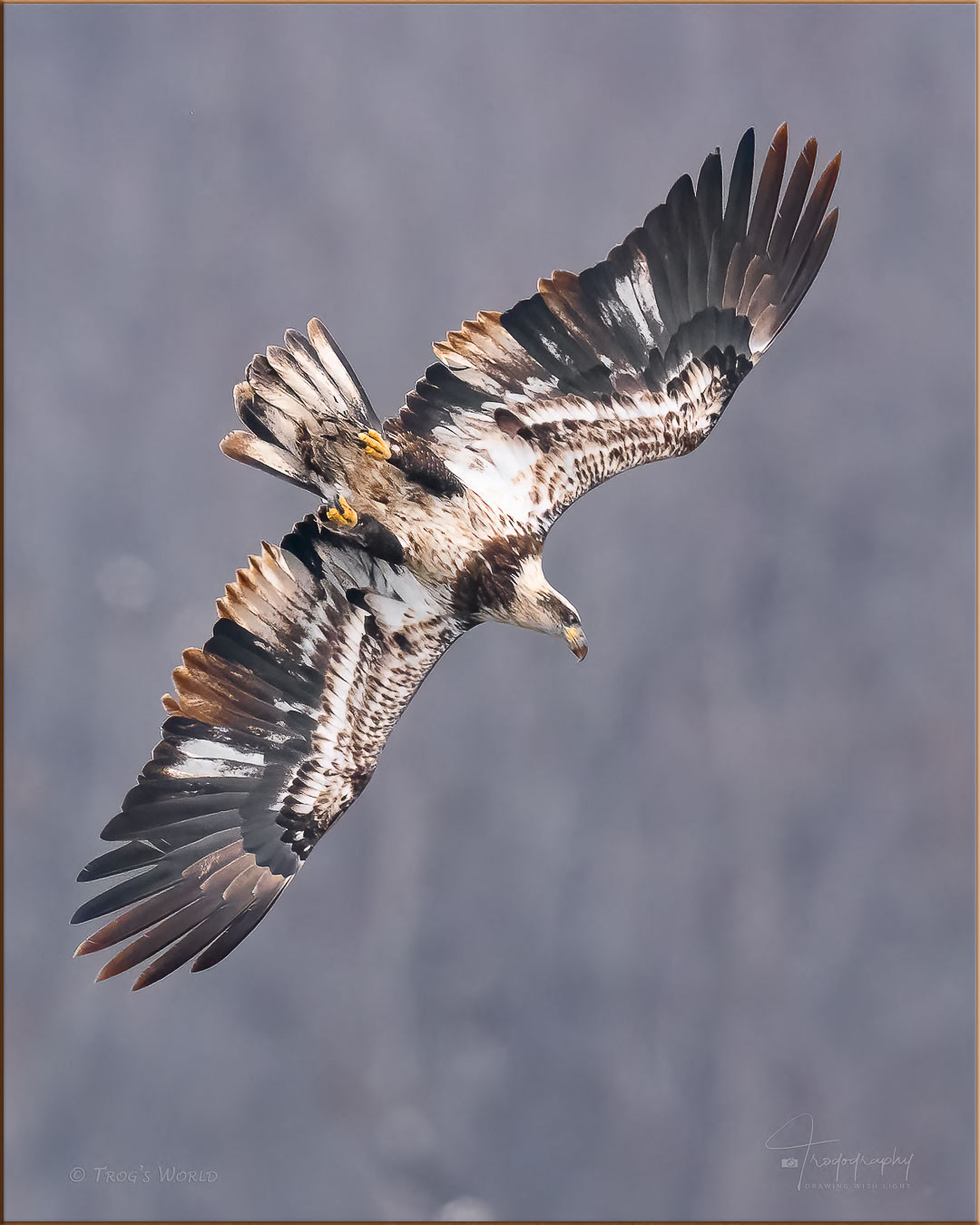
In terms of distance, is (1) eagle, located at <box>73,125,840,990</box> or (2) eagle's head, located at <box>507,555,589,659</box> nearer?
(1) eagle, located at <box>73,125,840,990</box>

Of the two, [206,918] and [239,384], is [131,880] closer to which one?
[206,918]

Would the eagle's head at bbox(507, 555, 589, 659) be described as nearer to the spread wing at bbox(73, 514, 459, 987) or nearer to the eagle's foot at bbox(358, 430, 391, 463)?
the spread wing at bbox(73, 514, 459, 987)

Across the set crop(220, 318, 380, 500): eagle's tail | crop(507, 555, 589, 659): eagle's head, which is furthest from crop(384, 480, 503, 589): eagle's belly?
crop(220, 318, 380, 500): eagle's tail

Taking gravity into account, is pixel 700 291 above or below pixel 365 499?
above

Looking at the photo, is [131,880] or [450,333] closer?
[131,880]

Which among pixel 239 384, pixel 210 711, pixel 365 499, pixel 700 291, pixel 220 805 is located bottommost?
pixel 220 805

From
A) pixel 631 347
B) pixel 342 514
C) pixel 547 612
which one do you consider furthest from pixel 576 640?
pixel 631 347

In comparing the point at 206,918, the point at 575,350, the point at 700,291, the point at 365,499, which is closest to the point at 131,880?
the point at 206,918
